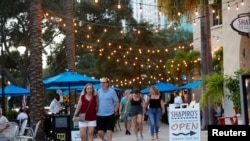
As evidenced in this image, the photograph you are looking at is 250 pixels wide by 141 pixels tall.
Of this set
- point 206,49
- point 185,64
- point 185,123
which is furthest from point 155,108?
point 185,64

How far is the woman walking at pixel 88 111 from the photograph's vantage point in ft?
38.9

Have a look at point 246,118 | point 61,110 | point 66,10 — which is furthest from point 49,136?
point 246,118

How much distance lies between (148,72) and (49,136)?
102 feet

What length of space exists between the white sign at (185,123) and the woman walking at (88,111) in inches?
70.3

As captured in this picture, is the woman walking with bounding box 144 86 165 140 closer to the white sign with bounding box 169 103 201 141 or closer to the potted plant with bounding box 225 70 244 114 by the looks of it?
the potted plant with bounding box 225 70 244 114

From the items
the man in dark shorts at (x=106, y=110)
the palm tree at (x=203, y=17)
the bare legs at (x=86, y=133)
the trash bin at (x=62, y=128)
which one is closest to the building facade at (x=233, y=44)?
the palm tree at (x=203, y=17)

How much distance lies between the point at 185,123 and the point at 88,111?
221 cm

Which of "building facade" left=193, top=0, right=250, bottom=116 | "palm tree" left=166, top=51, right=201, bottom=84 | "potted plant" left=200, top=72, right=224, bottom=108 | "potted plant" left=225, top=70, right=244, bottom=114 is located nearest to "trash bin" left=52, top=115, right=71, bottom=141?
"potted plant" left=225, top=70, right=244, bottom=114

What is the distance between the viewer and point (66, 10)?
23.0 m

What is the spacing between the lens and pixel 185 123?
37.9ft

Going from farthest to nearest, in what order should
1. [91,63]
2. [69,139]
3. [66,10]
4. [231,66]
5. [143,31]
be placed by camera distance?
[91,63]
[143,31]
[66,10]
[231,66]
[69,139]

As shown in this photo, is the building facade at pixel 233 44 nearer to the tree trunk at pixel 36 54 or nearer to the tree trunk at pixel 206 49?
the tree trunk at pixel 206 49

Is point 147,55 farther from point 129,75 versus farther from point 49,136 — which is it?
point 49,136

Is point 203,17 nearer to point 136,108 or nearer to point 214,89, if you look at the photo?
point 214,89
